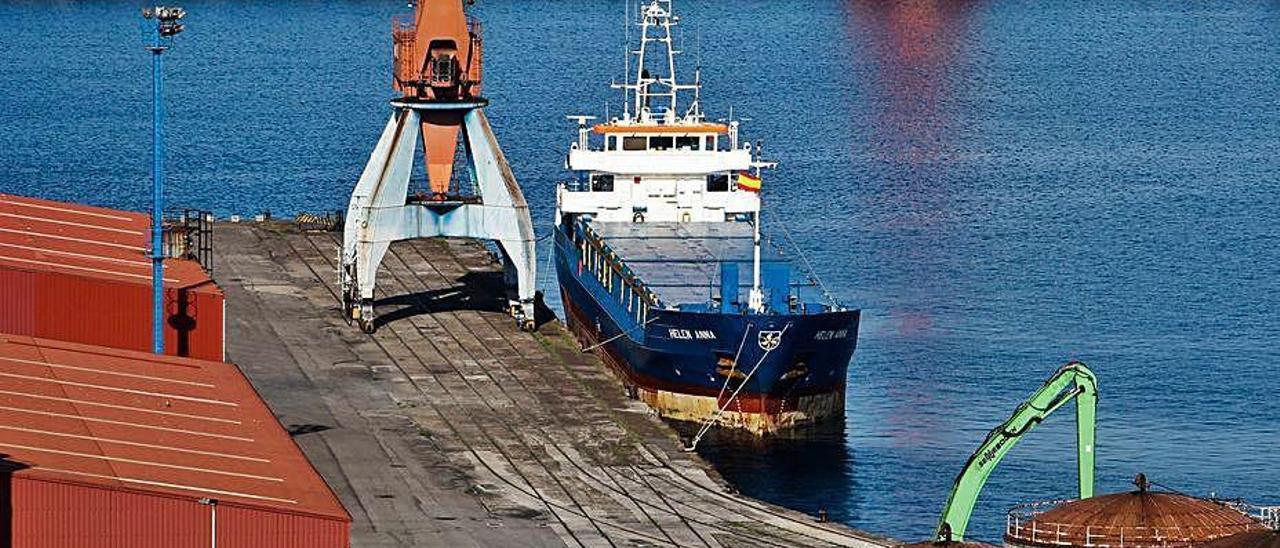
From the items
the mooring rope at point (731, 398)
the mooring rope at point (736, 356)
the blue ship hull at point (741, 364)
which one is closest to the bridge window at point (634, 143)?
the blue ship hull at point (741, 364)

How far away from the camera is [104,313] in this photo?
6069 cm

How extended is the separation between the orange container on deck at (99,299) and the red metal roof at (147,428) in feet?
10.6

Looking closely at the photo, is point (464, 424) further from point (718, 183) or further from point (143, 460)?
point (718, 183)

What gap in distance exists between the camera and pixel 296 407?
230 ft

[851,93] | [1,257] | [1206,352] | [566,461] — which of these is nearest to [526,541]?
A: [566,461]

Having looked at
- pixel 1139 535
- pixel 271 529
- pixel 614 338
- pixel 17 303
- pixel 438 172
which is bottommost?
pixel 1139 535

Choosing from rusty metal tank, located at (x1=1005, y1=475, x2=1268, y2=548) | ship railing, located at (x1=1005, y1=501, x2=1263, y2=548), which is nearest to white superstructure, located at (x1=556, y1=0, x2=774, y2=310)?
rusty metal tank, located at (x1=1005, y1=475, x2=1268, y2=548)

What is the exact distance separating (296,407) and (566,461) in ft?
28.4

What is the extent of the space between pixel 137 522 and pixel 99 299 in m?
17.7

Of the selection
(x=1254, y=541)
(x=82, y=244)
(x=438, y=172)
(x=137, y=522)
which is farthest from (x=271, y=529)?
(x=438, y=172)

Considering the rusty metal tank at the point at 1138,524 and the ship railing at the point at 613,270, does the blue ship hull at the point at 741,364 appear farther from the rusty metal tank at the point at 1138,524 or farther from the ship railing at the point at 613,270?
the rusty metal tank at the point at 1138,524

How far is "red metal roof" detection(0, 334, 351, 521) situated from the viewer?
148 feet

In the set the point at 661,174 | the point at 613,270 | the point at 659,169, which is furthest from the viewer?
the point at 661,174

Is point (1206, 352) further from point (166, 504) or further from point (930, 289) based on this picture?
point (166, 504)
